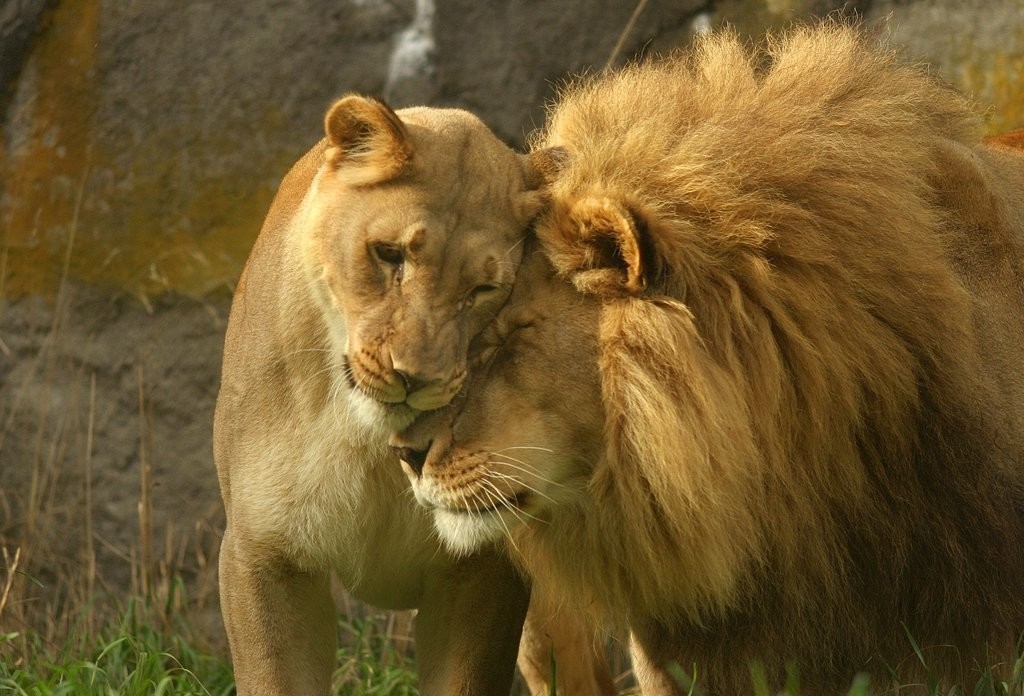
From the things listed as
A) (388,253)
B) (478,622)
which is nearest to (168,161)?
(478,622)

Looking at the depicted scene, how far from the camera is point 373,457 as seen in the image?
3.21 metres

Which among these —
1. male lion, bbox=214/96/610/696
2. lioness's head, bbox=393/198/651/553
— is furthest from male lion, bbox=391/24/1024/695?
male lion, bbox=214/96/610/696

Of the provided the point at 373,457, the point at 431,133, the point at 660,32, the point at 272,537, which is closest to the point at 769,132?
the point at 431,133

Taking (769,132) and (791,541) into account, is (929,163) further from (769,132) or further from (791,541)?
(791,541)

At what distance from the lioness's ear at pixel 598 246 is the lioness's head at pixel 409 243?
105 mm

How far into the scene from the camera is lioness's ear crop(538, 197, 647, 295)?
2738 mm

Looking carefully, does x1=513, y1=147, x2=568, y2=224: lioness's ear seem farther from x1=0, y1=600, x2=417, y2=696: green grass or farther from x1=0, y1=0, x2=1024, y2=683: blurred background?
x1=0, y1=0, x2=1024, y2=683: blurred background

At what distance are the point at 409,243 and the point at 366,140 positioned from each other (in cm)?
36

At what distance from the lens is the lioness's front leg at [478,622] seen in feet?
11.3

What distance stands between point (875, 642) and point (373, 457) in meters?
1.19

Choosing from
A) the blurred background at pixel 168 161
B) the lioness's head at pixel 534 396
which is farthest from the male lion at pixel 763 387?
the blurred background at pixel 168 161

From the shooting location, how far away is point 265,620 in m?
3.32

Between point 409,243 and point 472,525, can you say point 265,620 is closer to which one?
point 472,525

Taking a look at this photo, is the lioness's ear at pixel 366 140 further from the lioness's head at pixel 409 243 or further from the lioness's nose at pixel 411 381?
the lioness's nose at pixel 411 381
